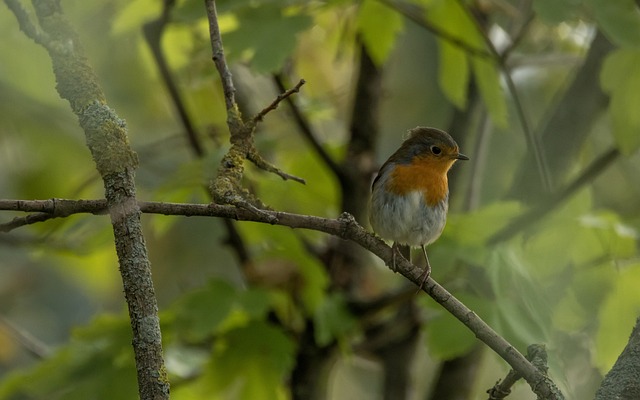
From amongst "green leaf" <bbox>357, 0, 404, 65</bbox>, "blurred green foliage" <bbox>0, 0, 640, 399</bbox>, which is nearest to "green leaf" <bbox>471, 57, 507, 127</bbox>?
"blurred green foliage" <bbox>0, 0, 640, 399</bbox>

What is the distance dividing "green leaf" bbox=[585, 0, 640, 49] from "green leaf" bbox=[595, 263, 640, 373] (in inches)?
36.1

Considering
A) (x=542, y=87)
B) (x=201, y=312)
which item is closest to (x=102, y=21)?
(x=201, y=312)

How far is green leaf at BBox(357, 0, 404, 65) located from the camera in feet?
11.8

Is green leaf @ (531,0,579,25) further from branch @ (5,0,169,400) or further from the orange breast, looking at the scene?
branch @ (5,0,169,400)

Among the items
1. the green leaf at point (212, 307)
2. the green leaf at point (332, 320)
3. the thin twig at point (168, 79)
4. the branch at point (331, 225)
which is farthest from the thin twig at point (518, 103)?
the branch at point (331, 225)

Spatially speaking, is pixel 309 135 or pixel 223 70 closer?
pixel 223 70

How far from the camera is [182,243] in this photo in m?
6.20

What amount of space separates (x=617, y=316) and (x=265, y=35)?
1.62 m

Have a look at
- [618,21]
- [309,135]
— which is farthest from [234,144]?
[309,135]

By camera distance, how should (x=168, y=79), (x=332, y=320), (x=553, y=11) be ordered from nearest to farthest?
(x=553, y=11) < (x=332, y=320) < (x=168, y=79)

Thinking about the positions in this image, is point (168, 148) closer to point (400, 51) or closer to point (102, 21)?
point (102, 21)

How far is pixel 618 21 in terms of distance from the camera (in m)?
2.86

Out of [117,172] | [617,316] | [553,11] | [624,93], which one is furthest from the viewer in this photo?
[617,316]

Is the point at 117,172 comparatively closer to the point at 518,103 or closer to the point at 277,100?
the point at 277,100
